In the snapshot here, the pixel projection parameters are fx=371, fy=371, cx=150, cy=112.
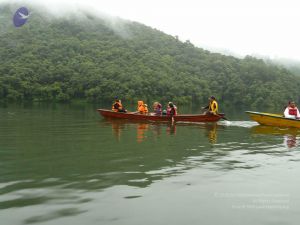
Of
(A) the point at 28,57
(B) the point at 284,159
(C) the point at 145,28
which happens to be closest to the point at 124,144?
(B) the point at 284,159

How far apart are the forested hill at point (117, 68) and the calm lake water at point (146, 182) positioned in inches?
2063

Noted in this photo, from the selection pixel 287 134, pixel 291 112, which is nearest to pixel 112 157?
pixel 287 134

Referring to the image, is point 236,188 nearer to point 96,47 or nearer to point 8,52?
point 8,52

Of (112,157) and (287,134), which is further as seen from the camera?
(287,134)

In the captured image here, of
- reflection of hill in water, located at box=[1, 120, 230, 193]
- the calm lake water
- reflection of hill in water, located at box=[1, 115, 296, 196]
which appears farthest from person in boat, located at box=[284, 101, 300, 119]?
the calm lake water

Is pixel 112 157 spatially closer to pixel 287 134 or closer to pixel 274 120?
pixel 287 134

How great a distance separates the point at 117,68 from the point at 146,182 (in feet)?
216

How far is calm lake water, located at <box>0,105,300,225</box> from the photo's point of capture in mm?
5805

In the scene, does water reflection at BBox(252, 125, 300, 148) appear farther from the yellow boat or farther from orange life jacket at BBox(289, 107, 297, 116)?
orange life jacket at BBox(289, 107, 297, 116)

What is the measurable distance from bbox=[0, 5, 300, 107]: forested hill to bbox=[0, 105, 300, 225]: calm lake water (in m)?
52.4

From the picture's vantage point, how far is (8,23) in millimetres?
89438

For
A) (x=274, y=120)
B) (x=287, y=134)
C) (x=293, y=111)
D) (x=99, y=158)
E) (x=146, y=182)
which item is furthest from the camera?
(x=293, y=111)

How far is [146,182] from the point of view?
762 centimetres

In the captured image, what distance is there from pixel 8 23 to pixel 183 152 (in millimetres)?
88598
